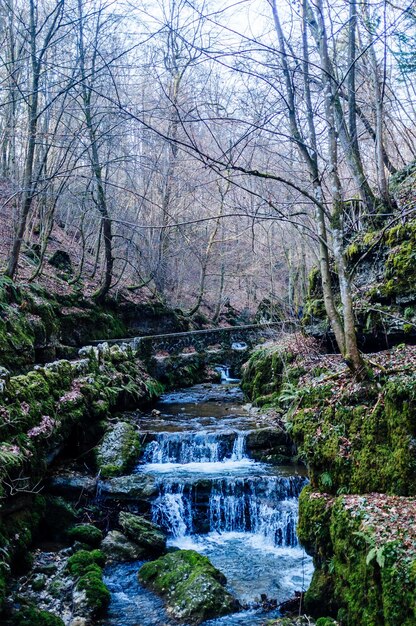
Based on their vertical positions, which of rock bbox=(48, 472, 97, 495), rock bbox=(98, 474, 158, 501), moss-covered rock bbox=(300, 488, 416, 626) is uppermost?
moss-covered rock bbox=(300, 488, 416, 626)

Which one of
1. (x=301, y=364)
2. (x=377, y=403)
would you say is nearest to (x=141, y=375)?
(x=301, y=364)

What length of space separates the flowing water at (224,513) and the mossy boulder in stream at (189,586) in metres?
0.13

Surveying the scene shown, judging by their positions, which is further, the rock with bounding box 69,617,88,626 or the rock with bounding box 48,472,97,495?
the rock with bounding box 48,472,97,495


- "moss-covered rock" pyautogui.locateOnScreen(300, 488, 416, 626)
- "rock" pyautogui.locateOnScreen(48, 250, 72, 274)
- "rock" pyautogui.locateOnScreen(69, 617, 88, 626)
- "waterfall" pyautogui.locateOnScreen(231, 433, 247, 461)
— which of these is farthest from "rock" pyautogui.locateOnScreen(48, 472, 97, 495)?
"rock" pyautogui.locateOnScreen(48, 250, 72, 274)

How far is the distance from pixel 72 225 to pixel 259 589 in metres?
20.3

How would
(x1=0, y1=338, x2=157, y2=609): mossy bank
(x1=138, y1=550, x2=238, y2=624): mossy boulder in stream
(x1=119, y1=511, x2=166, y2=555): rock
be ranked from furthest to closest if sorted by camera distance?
(x1=119, y1=511, x2=166, y2=555): rock
(x1=0, y1=338, x2=157, y2=609): mossy bank
(x1=138, y1=550, x2=238, y2=624): mossy boulder in stream

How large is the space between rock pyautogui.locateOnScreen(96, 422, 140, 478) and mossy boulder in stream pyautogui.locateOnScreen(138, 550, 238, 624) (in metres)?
2.71

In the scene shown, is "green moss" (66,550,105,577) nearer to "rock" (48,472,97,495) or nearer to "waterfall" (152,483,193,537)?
"rock" (48,472,97,495)

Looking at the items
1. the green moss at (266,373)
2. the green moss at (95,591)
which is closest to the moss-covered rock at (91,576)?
the green moss at (95,591)

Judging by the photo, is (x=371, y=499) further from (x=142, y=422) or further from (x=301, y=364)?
(x=142, y=422)

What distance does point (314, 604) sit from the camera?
494 cm

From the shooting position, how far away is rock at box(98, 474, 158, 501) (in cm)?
801

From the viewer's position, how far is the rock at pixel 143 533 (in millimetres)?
6984

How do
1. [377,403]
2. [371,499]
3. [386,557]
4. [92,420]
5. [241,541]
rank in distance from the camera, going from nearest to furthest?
[386,557] < [371,499] < [377,403] < [241,541] < [92,420]
